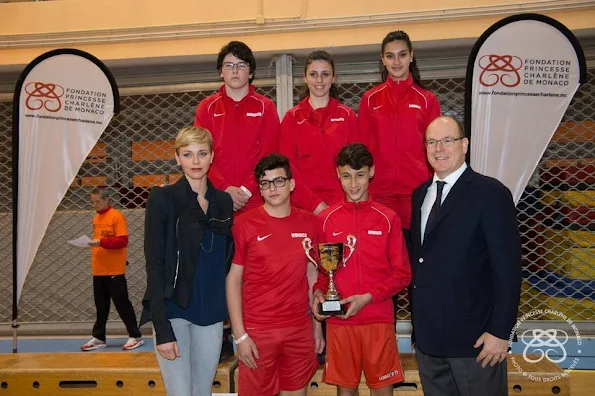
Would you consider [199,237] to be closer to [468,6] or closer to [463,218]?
[463,218]

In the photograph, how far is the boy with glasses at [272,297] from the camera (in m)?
2.34

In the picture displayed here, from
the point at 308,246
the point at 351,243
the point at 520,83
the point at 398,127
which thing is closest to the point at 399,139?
the point at 398,127

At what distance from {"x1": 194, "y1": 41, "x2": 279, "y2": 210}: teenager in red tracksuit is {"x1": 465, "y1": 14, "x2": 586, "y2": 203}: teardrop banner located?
1.39m

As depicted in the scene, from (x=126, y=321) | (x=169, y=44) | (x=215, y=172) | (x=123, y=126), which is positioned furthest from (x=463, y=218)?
(x=123, y=126)

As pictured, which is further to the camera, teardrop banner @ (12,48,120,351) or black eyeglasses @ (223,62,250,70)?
teardrop banner @ (12,48,120,351)

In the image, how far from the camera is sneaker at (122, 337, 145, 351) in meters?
4.54

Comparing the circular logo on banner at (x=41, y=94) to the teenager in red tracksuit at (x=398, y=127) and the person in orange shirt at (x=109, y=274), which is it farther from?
the teenager in red tracksuit at (x=398, y=127)

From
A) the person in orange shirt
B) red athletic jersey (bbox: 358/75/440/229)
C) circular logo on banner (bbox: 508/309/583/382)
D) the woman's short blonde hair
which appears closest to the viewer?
the woman's short blonde hair

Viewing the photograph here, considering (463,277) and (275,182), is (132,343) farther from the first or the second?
(463,277)

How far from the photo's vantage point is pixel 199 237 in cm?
219

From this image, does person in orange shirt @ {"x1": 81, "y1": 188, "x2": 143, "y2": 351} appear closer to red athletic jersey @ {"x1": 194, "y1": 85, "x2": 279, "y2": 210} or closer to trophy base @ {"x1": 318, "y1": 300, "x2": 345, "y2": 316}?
red athletic jersey @ {"x1": 194, "y1": 85, "x2": 279, "y2": 210}

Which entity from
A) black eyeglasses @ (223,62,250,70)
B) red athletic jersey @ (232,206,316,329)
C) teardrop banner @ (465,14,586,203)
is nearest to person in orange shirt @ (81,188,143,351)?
black eyeglasses @ (223,62,250,70)

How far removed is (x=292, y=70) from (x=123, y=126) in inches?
83.4

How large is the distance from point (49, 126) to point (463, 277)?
3.25 metres
